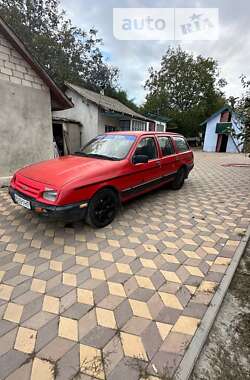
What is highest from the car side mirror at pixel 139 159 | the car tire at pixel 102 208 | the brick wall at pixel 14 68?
the brick wall at pixel 14 68

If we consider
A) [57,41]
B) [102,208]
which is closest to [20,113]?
[102,208]

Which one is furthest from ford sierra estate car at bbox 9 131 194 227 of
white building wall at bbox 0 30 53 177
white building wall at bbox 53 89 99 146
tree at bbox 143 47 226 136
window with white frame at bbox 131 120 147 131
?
tree at bbox 143 47 226 136

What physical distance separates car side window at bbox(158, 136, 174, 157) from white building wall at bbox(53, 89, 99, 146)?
861cm

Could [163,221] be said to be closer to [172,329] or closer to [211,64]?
[172,329]

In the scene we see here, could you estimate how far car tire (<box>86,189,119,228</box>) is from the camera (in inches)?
133

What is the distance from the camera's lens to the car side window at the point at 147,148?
436 centimetres

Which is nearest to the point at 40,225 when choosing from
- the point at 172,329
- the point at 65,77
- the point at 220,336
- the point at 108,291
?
the point at 108,291

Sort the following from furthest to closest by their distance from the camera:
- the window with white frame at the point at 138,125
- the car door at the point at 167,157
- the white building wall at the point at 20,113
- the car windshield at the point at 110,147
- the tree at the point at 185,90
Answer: the tree at the point at 185,90, the window with white frame at the point at 138,125, the white building wall at the point at 20,113, the car door at the point at 167,157, the car windshield at the point at 110,147

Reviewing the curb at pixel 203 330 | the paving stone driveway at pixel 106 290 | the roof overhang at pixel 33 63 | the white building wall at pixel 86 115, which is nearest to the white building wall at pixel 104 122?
the white building wall at pixel 86 115

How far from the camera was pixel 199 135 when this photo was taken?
113 feet

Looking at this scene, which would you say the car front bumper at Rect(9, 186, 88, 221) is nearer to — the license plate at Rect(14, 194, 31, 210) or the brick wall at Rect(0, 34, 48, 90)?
the license plate at Rect(14, 194, 31, 210)

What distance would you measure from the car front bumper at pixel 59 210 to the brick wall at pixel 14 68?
16.0 ft

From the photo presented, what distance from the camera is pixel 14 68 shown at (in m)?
6.20

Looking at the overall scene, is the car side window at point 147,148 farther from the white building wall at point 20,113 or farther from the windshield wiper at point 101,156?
the white building wall at point 20,113
